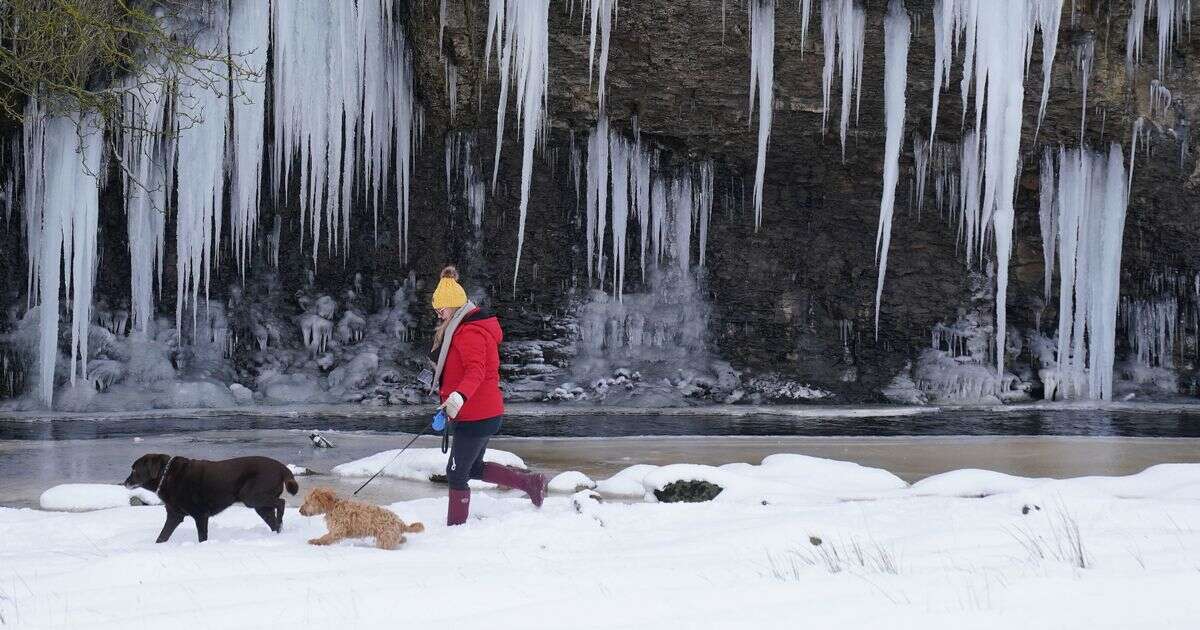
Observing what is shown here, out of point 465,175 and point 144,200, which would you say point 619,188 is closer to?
point 465,175

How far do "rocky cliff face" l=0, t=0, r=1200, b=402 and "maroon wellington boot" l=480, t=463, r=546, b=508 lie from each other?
8483 millimetres

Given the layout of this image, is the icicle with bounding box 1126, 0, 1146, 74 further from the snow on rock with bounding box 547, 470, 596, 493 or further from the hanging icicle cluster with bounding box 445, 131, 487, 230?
the snow on rock with bounding box 547, 470, 596, 493

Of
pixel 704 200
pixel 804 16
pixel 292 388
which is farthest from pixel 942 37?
pixel 292 388

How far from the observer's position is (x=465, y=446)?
4.47 metres

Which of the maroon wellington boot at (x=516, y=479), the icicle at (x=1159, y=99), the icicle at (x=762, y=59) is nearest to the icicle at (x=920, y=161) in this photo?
the icicle at (x=762, y=59)

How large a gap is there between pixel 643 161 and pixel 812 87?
8.55ft

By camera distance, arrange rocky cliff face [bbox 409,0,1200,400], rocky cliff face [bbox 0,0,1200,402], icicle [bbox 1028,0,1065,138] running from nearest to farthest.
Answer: icicle [bbox 1028,0,1065,138] → rocky cliff face [bbox 409,0,1200,400] → rocky cliff face [bbox 0,0,1200,402]

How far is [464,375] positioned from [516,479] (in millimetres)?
753

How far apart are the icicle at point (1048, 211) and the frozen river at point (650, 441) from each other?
2269 millimetres

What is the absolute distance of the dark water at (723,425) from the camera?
10.8 metres

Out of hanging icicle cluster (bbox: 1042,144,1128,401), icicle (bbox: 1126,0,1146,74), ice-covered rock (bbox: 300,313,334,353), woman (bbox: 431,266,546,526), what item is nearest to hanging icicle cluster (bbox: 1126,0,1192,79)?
icicle (bbox: 1126,0,1146,74)

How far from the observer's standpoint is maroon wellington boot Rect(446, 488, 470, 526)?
4.55m

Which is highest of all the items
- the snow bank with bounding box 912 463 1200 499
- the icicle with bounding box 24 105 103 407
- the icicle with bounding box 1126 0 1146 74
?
the icicle with bounding box 1126 0 1146 74

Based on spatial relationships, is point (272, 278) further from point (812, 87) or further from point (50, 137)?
point (812, 87)
